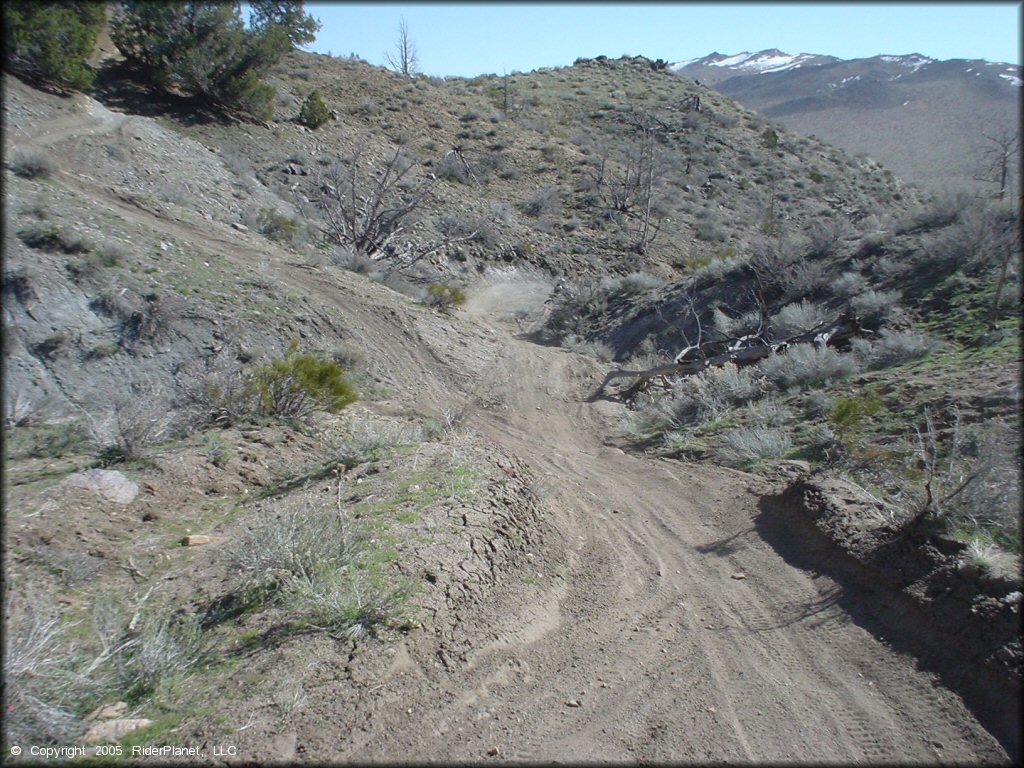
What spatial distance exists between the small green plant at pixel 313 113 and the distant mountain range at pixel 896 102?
32.2 metres

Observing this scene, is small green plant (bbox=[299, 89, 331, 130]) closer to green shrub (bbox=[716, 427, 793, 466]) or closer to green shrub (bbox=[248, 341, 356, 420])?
green shrub (bbox=[248, 341, 356, 420])

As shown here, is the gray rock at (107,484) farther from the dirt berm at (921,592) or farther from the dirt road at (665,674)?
the dirt berm at (921,592)

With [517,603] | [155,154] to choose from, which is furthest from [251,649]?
[155,154]


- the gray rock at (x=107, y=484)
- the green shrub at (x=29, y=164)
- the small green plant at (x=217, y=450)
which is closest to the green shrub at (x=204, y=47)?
the green shrub at (x=29, y=164)

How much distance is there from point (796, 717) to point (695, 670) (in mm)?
639

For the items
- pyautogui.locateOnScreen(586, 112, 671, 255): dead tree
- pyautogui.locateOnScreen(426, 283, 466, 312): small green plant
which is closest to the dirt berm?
pyautogui.locateOnScreen(426, 283, 466, 312): small green plant

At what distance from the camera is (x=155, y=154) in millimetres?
20516

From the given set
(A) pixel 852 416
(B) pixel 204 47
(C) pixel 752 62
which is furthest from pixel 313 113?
(C) pixel 752 62

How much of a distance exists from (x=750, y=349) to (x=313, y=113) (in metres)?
26.0

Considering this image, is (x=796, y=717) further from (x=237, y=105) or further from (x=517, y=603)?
(x=237, y=105)

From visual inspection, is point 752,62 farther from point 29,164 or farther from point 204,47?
point 29,164

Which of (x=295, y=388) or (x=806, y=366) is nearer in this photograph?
(x=295, y=388)

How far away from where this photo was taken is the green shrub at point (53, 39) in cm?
1667

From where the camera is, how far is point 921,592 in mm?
4617
